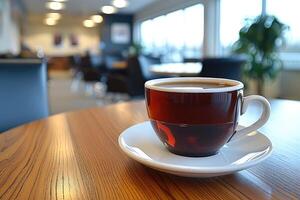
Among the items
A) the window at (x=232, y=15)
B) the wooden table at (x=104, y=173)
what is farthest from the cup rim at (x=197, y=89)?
the window at (x=232, y=15)

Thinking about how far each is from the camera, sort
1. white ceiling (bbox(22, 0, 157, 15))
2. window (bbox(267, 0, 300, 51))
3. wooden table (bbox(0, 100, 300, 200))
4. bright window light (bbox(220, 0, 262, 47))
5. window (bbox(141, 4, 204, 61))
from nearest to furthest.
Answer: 1. wooden table (bbox(0, 100, 300, 200))
2. window (bbox(267, 0, 300, 51))
3. bright window light (bbox(220, 0, 262, 47))
4. window (bbox(141, 4, 204, 61))
5. white ceiling (bbox(22, 0, 157, 15))

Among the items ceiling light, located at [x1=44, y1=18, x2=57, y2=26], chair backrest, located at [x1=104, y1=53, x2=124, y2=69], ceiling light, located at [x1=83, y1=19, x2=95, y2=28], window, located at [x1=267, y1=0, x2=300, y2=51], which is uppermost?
ceiling light, located at [x1=44, y1=18, x2=57, y2=26]

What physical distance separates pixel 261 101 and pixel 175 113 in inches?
5.5

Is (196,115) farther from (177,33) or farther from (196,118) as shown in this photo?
(177,33)

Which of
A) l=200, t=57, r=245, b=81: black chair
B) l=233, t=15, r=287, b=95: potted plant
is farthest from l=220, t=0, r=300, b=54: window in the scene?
l=200, t=57, r=245, b=81: black chair

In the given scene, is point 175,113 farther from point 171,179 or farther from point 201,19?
point 201,19

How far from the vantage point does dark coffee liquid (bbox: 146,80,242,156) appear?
41cm

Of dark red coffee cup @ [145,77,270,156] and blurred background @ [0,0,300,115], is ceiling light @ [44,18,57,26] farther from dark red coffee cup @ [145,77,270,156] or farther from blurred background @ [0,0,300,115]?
dark red coffee cup @ [145,77,270,156]

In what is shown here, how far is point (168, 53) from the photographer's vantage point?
8.93m

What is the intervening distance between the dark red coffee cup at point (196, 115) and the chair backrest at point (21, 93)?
757 millimetres

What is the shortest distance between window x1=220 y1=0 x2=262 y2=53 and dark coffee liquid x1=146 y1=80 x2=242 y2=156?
5037mm

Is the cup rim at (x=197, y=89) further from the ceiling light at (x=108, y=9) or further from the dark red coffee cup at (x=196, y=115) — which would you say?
the ceiling light at (x=108, y=9)

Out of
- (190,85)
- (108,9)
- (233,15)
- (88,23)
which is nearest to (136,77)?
(233,15)

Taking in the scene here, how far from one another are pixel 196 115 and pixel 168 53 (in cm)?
864
